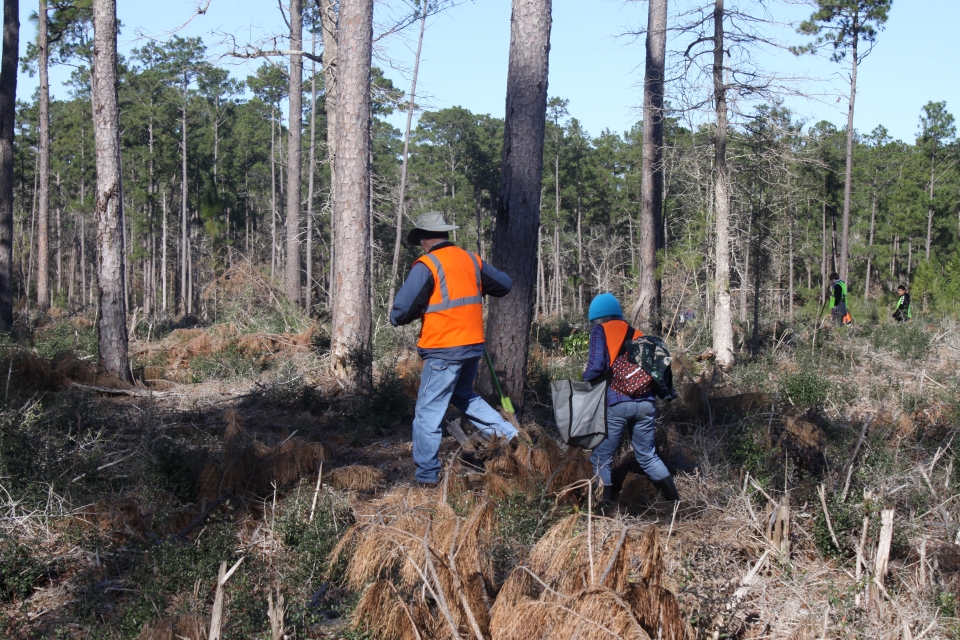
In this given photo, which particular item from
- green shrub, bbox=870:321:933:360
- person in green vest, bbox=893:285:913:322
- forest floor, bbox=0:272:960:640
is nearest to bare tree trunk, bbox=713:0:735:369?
green shrub, bbox=870:321:933:360

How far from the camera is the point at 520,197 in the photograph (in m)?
6.86

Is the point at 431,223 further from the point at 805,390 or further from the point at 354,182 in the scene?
the point at 805,390

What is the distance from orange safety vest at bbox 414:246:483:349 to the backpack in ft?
3.20

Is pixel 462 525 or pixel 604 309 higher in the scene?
pixel 604 309

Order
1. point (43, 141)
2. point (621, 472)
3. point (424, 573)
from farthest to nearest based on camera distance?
1. point (43, 141)
2. point (621, 472)
3. point (424, 573)

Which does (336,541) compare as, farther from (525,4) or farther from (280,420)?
(525,4)

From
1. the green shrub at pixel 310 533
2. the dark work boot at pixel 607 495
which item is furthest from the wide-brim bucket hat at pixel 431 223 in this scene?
the dark work boot at pixel 607 495

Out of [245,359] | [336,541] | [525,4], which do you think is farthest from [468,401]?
[245,359]

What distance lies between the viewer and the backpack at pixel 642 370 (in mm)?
5047

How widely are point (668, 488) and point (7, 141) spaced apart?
50.4 feet

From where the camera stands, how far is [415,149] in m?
50.5

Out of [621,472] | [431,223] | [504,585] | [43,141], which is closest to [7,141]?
[43,141]

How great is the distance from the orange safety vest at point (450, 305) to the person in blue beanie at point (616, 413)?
806 mm

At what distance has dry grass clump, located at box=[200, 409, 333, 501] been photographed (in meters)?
5.13
